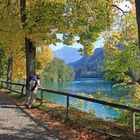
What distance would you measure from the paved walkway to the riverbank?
0.48 meters

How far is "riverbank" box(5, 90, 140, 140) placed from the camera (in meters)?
12.4

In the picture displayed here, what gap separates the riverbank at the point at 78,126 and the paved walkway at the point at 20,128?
479 millimetres

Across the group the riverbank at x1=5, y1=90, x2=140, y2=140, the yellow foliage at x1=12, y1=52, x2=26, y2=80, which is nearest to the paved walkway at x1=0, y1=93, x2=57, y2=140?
the riverbank at x1=5, y1=90, x2=140, y2=140

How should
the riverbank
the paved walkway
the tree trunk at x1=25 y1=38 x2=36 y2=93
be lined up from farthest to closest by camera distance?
the tree trunk at x1=25 y1=38 x2=36 y2=93, the riverbank, the paved walkway

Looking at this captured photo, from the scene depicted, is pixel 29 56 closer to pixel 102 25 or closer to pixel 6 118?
pixel 102 25

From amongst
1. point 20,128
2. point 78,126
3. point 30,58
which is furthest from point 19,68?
point 20,128

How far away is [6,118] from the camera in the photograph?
646 inches

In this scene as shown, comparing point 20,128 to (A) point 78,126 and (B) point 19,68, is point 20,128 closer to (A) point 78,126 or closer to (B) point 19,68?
(A) point 78,126

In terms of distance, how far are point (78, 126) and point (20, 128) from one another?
220cm

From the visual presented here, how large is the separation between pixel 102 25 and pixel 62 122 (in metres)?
12.6

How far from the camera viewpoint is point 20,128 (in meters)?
13.9

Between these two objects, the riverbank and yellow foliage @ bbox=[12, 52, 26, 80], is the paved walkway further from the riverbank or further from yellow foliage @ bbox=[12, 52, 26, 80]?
yellow foliage @ bbox=[12, 52, 26, 80]

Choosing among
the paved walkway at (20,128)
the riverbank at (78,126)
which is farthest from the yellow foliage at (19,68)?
the paved walkway at (20,128)

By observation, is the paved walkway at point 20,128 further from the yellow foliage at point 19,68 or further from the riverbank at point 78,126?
the yellow foliage at point 19,68
